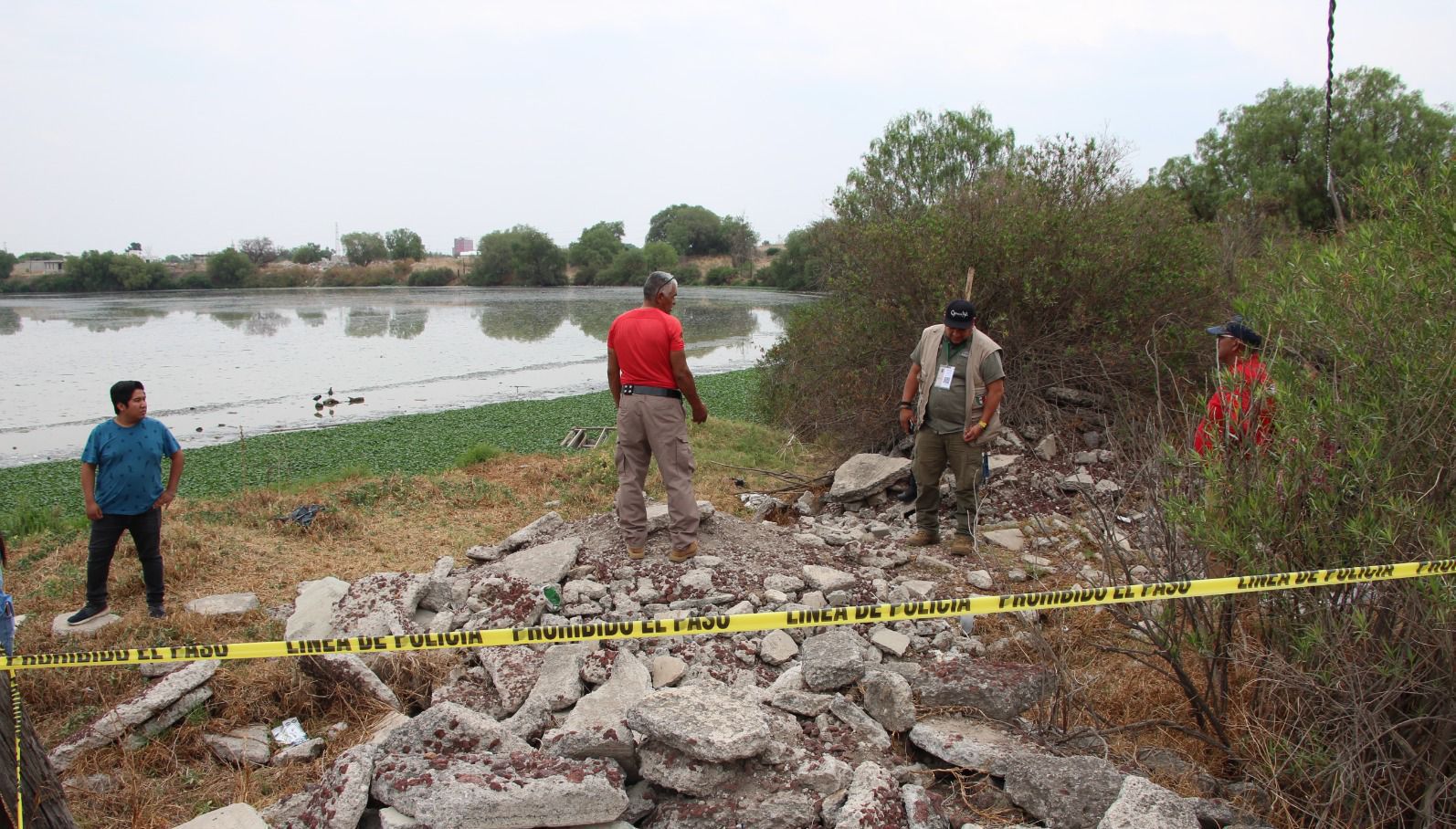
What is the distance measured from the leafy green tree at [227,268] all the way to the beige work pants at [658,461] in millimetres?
77111

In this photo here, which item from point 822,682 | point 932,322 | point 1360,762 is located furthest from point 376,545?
point 1360,762

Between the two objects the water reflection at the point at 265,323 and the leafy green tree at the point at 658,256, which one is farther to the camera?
the leafy green tree at the point at 658,256

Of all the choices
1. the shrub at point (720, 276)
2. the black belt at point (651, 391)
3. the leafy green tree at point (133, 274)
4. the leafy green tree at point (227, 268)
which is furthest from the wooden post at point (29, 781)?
the leafy green tree at point (227, 268)

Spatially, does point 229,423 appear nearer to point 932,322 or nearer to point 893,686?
point 932,322

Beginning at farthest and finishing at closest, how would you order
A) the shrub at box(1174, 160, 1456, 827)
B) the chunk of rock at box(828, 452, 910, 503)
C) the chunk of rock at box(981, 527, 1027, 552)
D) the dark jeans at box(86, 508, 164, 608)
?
the chunk of rock at box(828, 452, 910, 503) < the chunk of rock at box(981, 527, 1027, 552) < the dark jeans at box(86, 508, 164, 608) < the shrub at box(1174, 160, 1456, 827)

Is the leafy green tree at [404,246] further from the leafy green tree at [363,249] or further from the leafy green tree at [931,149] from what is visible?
the leafy green tree at [931,149]

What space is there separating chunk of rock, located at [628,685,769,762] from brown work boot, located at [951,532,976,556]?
314cm

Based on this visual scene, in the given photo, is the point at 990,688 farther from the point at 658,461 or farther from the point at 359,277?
the point at 359,277

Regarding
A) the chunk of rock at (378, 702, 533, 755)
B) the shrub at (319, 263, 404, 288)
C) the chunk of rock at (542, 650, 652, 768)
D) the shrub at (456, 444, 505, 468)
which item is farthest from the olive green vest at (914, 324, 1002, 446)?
the shrub at (319, 263, 404, 288)

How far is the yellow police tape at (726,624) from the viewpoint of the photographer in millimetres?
2984

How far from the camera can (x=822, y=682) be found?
3877mm

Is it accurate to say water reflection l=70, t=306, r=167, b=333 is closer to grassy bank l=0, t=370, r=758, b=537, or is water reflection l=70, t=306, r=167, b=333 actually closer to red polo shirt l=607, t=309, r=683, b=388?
grassy bank l=0, t=370, r=758, b=537

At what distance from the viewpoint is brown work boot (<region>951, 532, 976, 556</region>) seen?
20.1 ft

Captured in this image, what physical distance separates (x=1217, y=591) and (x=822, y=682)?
1668 mm
